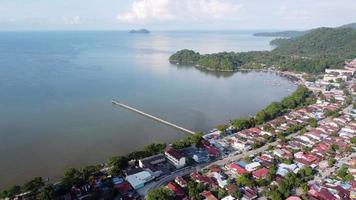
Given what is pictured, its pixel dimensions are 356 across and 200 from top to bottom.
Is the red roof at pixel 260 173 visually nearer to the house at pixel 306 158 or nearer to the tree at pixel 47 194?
the house at pixel 306 158

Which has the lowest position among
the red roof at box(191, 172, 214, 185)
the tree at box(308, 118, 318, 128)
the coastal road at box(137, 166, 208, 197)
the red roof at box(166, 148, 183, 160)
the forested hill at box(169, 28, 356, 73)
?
the coastal road at box(137, 166, 208, 197)

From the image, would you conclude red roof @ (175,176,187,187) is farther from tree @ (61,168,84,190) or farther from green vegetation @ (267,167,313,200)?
tree @ (61,168,84,190)

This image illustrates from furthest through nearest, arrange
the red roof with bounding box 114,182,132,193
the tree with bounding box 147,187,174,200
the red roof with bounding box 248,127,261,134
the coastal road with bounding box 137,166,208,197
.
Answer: the red roof with bounding box 248,127,261,134, the coastal road with bounding box 137,166,208,197, the red roof with bounding box 114,182,132,193, the tree with bounding box 147,187,174,200

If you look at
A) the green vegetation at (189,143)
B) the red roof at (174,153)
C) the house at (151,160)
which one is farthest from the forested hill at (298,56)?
the house at (151,160)

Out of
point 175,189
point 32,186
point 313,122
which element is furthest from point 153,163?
point 313,122

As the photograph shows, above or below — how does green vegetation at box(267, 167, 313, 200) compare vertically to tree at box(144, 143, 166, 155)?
below

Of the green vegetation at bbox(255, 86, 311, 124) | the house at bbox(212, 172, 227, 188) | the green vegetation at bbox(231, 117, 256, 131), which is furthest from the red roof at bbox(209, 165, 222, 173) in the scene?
the green vegetation at bbox(255, 86, 311, 124)

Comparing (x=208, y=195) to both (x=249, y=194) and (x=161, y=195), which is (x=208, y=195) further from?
(x=161, y=195)
